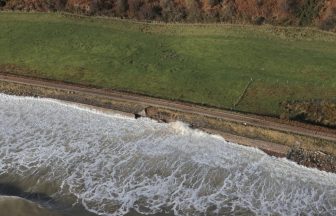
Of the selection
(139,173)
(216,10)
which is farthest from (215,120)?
(216,10)

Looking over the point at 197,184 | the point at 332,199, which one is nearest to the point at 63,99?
the point at 197,184

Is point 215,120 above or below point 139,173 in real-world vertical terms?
above

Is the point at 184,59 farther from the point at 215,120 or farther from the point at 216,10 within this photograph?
the point at 215,120

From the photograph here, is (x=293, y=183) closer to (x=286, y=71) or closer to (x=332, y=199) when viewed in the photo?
(x=332, y=199)

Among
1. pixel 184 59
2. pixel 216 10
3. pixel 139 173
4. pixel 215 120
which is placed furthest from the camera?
pixel 216 10

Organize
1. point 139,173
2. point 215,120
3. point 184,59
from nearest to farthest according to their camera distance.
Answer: point 139,173 → point 215,120 → point 184,59

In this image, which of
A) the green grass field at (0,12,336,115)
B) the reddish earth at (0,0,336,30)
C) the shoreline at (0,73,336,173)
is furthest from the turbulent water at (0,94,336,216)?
the reddish earth at (0,0,336,30)
